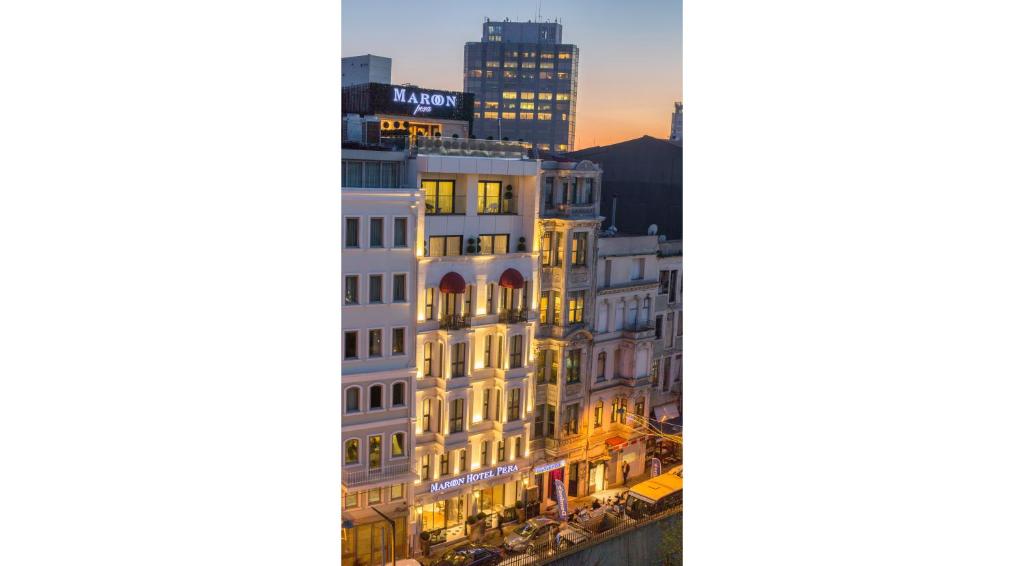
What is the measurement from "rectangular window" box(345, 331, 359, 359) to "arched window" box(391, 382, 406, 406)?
0.27m

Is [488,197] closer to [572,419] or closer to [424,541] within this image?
[572,419]

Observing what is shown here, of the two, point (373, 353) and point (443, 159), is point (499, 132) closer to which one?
point (443, 159)

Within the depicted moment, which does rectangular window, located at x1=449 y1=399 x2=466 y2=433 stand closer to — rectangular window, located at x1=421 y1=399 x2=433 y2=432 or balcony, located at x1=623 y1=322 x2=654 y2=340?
rectangular window, located at x1=421 y1=399 x2=433 y2=432

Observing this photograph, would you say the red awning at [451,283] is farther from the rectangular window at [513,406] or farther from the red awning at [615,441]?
the red awning at [615,441]

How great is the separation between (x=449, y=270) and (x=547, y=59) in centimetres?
128

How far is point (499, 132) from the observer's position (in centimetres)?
570

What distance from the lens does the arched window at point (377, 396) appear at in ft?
17.3

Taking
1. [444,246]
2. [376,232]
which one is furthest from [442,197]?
[376,232]

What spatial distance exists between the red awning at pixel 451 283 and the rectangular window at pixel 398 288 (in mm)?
215

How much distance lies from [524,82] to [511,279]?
1.07 metres

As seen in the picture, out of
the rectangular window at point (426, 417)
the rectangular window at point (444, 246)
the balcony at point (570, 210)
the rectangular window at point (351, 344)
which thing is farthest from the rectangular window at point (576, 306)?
the rectangular window at point (351, 344)
